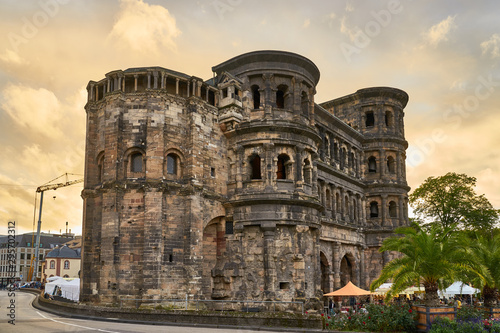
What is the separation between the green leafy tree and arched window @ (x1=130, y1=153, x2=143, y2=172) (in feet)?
116

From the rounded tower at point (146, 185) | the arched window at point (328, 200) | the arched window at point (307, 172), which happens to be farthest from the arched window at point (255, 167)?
the arched window at point (328, 200)

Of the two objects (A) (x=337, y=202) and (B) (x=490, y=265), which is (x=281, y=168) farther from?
(B) (x=490, y=265)

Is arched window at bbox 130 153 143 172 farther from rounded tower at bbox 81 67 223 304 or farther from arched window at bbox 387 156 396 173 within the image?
arched window at bbox 387 156 396 173

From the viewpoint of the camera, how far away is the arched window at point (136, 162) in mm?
27391

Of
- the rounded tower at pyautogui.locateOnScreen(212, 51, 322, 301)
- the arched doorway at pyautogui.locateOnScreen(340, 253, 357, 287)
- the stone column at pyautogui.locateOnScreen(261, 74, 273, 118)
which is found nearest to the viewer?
the rounded tower at pyautogui.locateOnScreen(212, 51, 322, 301)

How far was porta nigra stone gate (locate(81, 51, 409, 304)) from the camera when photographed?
2603 centimetres

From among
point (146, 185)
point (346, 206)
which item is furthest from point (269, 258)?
point (346, 206)

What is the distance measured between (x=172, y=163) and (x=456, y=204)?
35.3m

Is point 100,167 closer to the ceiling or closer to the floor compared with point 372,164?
closer to the floor

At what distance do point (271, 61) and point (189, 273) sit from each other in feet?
49.3

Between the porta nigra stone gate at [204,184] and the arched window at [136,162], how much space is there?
0.20 feet

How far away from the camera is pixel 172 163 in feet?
92.4

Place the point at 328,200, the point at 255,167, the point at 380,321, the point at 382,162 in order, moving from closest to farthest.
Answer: the point at 380,321
the point at 255,167
the point at 328,200
the point at 382,162

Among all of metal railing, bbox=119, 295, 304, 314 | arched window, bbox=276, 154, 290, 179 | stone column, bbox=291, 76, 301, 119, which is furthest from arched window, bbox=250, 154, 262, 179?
metal railing, bbox=119, 295, 304, 314
